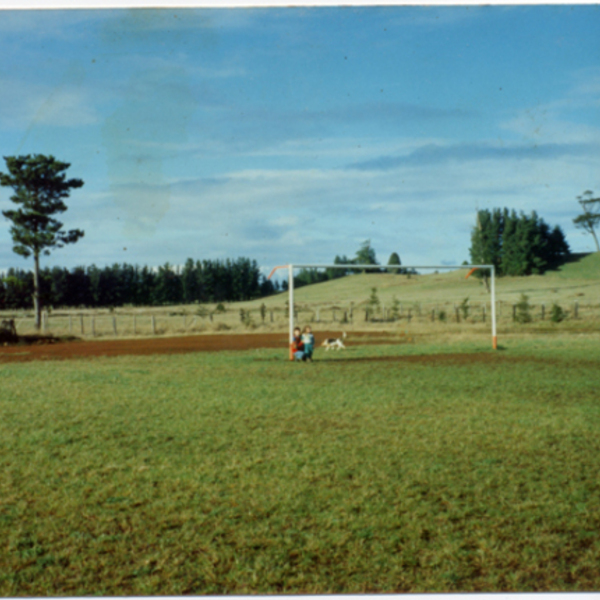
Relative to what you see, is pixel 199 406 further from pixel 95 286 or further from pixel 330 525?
pixel 95 286

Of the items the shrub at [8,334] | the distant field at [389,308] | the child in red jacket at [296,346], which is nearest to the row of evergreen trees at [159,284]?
the distant field at [389,308]

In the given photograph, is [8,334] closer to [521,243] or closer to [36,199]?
[36,199]

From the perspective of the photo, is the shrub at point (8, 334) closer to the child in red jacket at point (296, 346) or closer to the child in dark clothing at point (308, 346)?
the child in red jacket at point (296, 346)

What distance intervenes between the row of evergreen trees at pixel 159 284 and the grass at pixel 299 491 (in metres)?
55.2

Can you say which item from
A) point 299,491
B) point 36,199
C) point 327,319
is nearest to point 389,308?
point 327,319

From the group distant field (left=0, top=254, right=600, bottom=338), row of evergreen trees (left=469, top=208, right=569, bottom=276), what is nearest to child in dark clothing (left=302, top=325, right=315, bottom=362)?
distant field (left=0, top=254, right=600, bottom=338)

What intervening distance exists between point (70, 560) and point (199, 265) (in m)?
71.5

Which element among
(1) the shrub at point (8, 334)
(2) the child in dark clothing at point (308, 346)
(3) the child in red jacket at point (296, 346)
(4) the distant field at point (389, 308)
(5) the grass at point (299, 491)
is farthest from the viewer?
(4) the distant field at point (389, 308)

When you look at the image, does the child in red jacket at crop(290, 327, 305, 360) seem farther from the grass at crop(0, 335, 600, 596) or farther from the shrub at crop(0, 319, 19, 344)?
the shrub at crop(0, 319, 19, 344)

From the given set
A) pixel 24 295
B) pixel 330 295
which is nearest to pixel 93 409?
pixel 24 295

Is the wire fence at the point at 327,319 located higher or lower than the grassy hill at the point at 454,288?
lower

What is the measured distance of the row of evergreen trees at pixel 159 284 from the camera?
67.3m

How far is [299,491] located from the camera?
4.75 meters

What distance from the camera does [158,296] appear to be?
71.5 m
